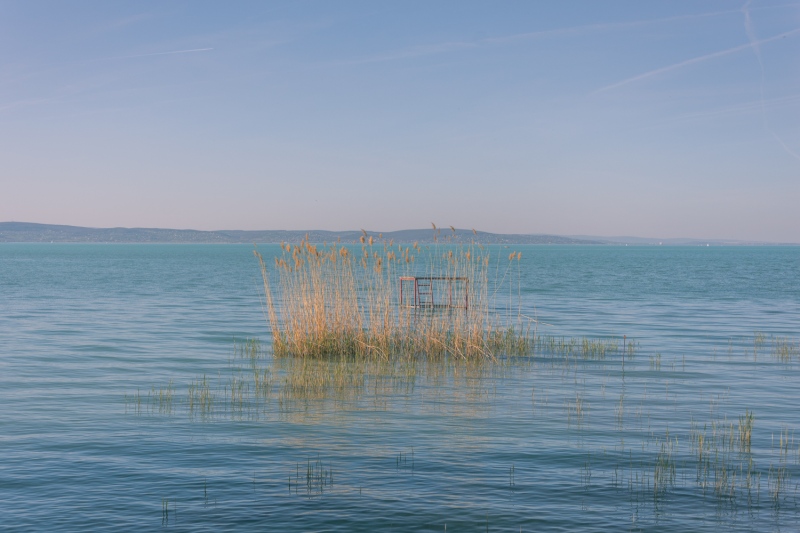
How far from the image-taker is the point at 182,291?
4612 cm

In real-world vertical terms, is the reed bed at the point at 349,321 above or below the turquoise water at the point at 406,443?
above

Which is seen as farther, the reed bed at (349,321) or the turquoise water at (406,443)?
the reed bed at (349,321)

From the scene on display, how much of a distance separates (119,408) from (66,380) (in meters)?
3.47

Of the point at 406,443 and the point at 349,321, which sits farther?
the point at 349,321

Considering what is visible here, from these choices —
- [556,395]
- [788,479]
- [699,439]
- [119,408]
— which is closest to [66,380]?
[119,408]

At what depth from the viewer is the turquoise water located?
848 centimetres

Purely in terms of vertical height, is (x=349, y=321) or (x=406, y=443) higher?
(x=349, y=321)

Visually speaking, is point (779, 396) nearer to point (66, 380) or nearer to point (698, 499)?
point (698, 499)

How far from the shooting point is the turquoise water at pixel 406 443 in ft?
27.8

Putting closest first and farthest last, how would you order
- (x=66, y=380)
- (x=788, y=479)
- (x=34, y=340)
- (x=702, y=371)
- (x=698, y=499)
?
(x=698, y=499)
(x=788, y=479)
(x=66, y=380)
(x=702, y=371)
(x=34, y=340)

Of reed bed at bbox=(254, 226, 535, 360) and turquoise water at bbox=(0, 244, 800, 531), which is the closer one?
turquoise water at bbox=(0, 244, 800, 531)

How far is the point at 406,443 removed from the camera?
1120cm

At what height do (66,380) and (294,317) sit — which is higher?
(294,317)

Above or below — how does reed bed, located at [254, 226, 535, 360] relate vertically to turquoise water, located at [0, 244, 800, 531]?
above
